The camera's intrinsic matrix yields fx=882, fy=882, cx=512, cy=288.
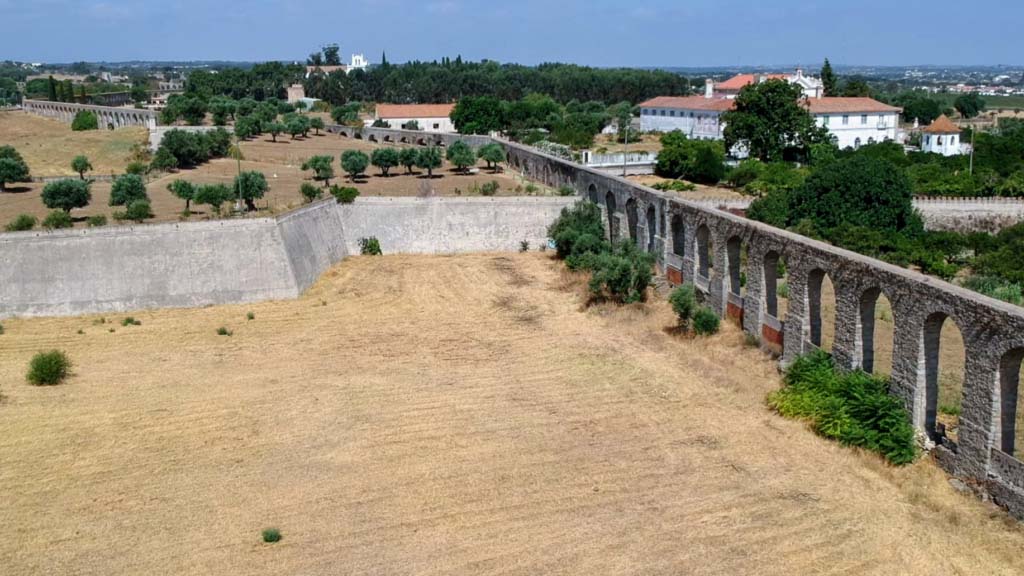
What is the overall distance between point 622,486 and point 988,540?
18.8 feet

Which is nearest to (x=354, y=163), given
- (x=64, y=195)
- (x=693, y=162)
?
(x=64, y=195)

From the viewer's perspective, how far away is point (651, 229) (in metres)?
30.6

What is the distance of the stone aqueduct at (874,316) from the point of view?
47.5ft

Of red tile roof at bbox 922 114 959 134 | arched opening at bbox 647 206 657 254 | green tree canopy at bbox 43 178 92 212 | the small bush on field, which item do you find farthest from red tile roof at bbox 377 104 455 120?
the small bush on field

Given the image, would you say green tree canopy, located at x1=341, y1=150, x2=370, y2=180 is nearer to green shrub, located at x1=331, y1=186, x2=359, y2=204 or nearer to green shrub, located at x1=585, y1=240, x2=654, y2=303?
green shrub, located at x1=331, y1=186, x2=359, y2=204

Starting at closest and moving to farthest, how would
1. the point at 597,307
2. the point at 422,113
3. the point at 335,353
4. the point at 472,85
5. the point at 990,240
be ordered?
the point at 335,353 < the point at 597,307 < the point at 990,240 < the point at 422,113 < the point at 472,85

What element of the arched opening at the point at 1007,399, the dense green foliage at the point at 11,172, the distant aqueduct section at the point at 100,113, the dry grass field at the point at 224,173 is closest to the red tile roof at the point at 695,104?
the dry grass field at the point at 224,173

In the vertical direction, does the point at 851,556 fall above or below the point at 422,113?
below

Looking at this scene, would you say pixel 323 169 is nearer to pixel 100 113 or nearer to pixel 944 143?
pixel 944 143

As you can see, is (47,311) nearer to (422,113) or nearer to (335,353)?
(335,353)

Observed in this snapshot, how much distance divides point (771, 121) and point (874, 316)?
3841 cm

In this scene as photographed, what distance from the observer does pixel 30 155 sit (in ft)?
213

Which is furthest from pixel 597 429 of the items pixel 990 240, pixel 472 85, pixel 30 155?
pixel 472 85

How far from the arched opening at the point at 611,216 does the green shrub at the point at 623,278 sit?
6.41 m
